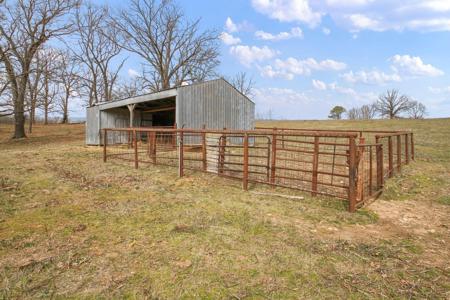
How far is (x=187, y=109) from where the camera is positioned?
13.6 meters

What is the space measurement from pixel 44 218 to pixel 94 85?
34314mm

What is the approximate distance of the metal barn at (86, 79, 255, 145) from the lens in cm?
1350

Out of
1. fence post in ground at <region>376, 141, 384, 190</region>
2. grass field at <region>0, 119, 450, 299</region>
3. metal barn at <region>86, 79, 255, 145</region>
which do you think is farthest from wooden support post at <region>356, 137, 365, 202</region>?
metal barn at <region>86, 79, 255, 145</region>

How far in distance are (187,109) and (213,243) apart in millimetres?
10633

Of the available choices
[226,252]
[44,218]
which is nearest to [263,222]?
[226,252]

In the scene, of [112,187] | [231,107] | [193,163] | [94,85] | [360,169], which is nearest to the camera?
[360,169]

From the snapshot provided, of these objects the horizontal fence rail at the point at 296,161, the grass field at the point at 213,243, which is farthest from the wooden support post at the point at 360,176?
the grass field at the point at 213,243

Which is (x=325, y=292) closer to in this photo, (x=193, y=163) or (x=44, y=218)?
(x=44, y=218)

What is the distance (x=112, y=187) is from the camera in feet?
20.5

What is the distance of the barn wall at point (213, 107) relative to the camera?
1348cm

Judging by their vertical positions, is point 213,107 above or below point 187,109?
above

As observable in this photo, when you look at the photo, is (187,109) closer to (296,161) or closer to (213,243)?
(296,161)

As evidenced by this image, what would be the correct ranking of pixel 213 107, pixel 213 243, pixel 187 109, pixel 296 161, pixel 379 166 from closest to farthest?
pixel 213 243 → pixel 379 166 → pixel 296 161 → pixel 187 109 → pixel 213 107

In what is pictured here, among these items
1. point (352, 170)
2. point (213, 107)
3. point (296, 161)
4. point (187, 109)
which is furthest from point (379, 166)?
point (213, 107)
